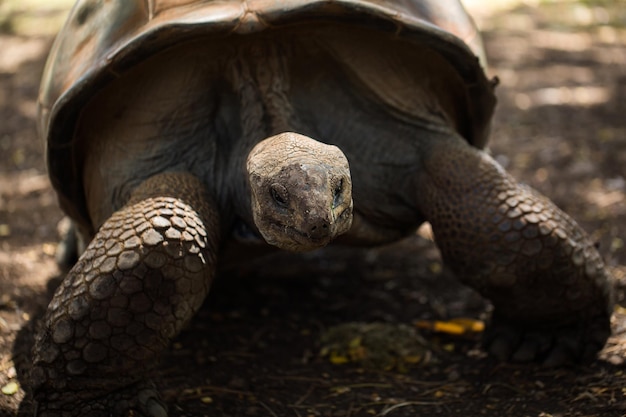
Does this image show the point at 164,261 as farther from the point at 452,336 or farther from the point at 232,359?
the point at 452,336

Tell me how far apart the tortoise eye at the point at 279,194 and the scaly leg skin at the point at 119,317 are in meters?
0.40

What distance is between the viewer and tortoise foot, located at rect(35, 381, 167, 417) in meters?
2.57

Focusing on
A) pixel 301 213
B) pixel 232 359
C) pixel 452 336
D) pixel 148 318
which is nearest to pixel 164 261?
pixel 148 318

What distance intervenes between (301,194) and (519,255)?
0.99m

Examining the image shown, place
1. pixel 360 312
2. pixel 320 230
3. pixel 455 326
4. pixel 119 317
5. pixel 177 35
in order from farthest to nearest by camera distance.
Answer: pixel 360 312, pixel 455 326, pixel 177 35, pixel 119 317, pixel 320 230

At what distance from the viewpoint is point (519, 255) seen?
2.88 meters

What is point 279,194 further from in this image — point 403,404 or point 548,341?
point 548,341

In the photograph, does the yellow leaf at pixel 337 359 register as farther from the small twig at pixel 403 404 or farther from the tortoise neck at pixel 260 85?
the tortoise neck at pixel 260 85

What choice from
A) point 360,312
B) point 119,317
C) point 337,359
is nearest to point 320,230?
point 119,317

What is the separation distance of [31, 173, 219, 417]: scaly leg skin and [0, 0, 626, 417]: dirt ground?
209 millimetres

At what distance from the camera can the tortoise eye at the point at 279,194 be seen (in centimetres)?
233

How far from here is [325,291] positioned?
3.99 metres

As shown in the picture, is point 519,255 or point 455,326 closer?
point 519,255

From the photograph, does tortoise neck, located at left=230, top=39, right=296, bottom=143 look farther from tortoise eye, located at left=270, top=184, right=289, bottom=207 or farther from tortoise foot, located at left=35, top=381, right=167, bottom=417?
tortoise foot, located at left=35, top=381, right=167, bottom=417
